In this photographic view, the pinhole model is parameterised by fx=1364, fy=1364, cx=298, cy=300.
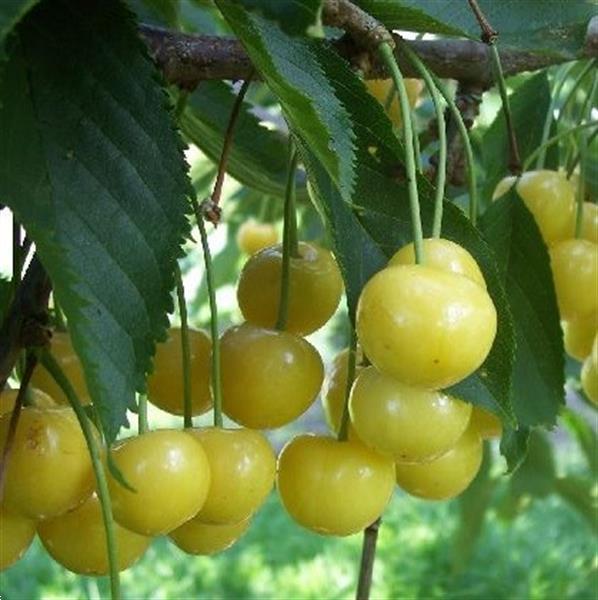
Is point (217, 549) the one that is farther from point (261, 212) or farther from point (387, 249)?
point (261, 212)

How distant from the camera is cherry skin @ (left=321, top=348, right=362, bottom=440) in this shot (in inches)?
33.5

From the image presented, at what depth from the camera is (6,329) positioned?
0.79 m

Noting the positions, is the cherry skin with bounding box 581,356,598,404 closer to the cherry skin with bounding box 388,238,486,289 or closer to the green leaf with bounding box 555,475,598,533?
the cherry skin with bounding box 388,238,486,289

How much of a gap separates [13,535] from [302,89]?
34cm

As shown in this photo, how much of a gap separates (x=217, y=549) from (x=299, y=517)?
0.06 meters

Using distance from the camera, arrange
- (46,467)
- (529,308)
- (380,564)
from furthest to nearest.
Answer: (380,564), (529,308), (46,467)

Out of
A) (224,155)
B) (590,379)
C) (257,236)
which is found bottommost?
(257,236)

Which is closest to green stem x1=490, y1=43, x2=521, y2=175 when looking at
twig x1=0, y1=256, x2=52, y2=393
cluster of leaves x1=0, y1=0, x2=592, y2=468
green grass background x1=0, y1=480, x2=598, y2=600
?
cluster of leaves x1=0, y1=0, x2=592, y2=468

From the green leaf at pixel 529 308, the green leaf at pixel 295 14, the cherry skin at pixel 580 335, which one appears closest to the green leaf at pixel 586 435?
the cherry skin at pixel 580 335

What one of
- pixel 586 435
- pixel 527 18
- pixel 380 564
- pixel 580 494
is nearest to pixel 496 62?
pixel 527 18

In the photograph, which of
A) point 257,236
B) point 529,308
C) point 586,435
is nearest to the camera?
point 529,308

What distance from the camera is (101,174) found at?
684mm

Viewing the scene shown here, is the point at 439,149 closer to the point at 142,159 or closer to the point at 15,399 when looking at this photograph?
the point at 142,159

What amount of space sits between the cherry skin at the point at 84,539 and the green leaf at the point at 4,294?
0.15 m
